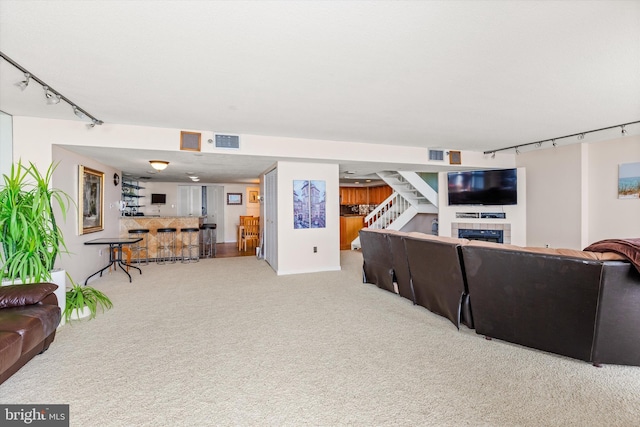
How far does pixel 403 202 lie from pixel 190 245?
5.82 meters

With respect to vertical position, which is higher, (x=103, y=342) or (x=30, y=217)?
(x=30, y=217)

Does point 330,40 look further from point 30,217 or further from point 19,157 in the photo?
point 19,157

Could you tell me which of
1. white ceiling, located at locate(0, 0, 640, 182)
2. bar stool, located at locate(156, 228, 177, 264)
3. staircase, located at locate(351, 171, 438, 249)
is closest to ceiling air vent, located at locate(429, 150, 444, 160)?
staircase, located at locate(351, 171, 438, 249)

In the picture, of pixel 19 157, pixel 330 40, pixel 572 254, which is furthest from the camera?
pixel 19 157

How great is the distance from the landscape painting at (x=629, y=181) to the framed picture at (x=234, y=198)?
979 centimetres

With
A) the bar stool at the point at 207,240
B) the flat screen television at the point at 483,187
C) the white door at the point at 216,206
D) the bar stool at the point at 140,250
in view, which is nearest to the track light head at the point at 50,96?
the bar stool at the point at 140,250

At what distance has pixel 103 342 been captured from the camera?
2857 mm

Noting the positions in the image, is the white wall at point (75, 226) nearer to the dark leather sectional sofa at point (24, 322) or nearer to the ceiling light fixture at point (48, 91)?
the ceiling light fixture at point (48, 91)

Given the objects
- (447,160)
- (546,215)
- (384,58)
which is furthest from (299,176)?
(546,215)

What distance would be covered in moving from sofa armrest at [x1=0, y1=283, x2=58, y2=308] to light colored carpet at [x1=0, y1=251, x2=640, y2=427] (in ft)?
1.64

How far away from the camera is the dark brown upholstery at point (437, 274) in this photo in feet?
9.75

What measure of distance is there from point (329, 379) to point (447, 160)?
5396mm

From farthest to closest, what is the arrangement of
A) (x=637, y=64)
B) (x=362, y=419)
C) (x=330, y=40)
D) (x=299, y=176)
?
(x=299, y=176), (x=637, y=64), (x=330, y=40), (x=362, y=419)

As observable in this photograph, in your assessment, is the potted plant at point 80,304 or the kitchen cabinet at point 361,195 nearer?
the potted plant at point 80,304
